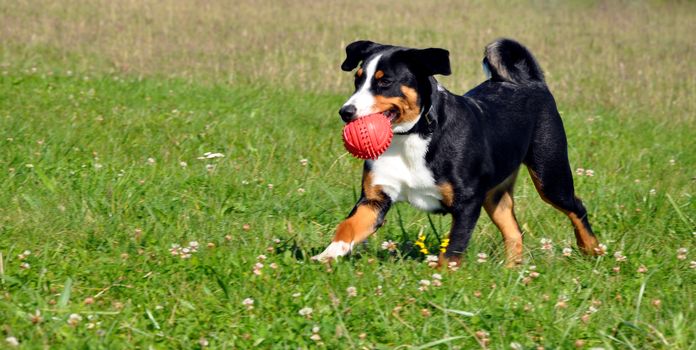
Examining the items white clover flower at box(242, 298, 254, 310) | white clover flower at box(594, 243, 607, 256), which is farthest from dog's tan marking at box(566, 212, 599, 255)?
white clover flower at box(242, 298, 254, 310)

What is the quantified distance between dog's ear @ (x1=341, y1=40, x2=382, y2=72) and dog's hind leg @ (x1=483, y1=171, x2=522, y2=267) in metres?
1.12

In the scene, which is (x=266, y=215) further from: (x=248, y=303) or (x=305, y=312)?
(x=305, y=312)

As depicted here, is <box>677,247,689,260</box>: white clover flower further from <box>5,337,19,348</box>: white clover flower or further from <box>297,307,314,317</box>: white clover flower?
<box>5,337,19,348</box>: white clover flower

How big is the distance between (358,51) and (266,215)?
3.90ft

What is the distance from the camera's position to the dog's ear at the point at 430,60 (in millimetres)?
4805

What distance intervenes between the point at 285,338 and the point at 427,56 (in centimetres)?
172

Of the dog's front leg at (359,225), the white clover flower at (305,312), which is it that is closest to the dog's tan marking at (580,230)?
the dog's front leg at (359,225)

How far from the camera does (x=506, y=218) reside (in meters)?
5.80

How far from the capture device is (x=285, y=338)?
3805 millimetres

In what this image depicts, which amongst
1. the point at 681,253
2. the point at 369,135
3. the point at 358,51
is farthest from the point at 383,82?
the point at 681,253

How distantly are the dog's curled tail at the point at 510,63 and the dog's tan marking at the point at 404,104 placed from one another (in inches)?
50.0

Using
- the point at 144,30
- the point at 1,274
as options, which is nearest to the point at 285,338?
the point at 1,274

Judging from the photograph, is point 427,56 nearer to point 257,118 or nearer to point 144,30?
point 257,118

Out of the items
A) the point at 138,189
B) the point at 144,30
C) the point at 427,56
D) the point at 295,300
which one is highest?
the point at 427,56
